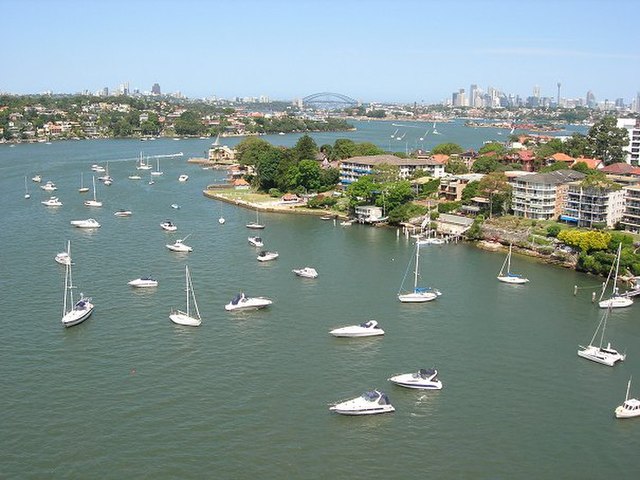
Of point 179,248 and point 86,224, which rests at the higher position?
point 86,224

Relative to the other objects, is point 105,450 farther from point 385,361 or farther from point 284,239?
point 284,239

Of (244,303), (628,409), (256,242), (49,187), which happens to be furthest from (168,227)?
(628,409)

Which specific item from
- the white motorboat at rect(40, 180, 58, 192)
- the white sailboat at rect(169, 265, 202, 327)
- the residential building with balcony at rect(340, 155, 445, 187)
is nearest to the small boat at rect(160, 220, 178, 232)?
the white sailboat at rect(169, 265, 202, 327)

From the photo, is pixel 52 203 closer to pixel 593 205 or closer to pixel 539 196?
pixel 539 196

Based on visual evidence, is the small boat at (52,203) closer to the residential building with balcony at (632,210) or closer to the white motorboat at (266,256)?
the white motorboat at (266,256)

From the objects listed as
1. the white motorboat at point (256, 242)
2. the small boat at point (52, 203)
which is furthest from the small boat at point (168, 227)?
the small boat at point (52, 203)
